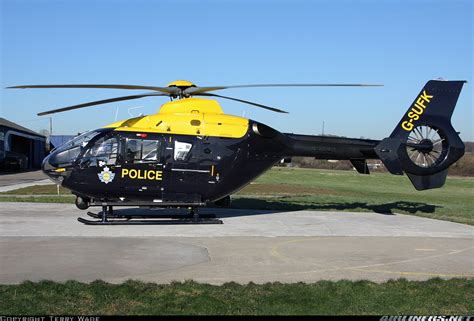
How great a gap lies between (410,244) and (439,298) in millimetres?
5556

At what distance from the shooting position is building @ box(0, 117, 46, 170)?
192ft

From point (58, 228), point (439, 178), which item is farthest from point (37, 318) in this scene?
point (439, 178)

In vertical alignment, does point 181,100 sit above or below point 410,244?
above

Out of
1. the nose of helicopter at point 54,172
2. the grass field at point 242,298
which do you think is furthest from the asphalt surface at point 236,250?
the nose of helicopter at point 54,172

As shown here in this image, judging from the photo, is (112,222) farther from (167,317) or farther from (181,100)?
(167,317)

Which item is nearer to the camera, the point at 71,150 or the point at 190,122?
the point at 71,150

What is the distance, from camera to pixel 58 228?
14086 millimetres

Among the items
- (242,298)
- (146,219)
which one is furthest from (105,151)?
(242,298)

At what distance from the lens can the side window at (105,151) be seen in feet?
49.0

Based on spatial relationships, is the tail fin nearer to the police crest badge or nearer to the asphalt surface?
the asphalt surface

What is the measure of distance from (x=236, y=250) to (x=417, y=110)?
31.8 ft

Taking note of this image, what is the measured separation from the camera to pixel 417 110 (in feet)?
58.8

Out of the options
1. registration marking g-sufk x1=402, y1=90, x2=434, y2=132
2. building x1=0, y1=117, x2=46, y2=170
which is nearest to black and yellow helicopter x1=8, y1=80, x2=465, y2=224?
registration marking g-sufk x1=402, y1=90, x2=434, y2=132

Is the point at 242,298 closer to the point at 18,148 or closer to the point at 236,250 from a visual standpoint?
the point at 236,250
